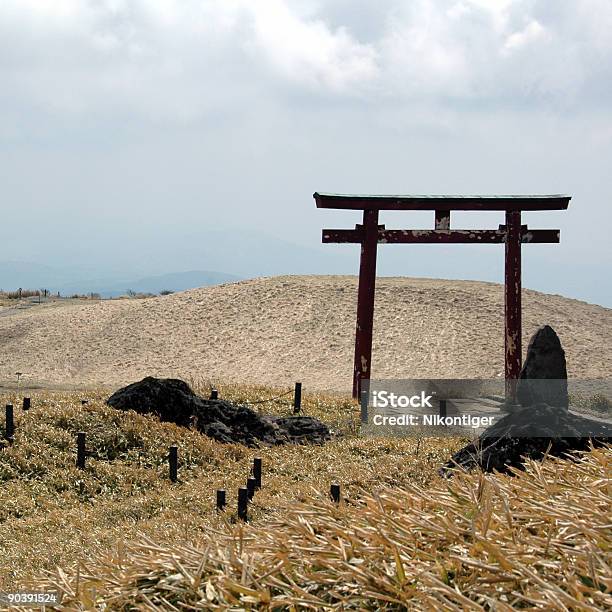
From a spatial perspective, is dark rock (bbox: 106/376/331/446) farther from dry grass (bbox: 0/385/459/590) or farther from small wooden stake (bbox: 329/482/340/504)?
small wooden stake (bbox: 329/482/340/504)

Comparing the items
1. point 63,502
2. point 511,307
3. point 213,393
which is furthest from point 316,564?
point 511,307

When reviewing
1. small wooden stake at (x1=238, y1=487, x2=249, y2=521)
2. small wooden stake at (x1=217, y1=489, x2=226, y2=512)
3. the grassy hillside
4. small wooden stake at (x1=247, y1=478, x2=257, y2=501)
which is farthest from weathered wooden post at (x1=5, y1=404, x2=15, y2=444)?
the grassy hillside

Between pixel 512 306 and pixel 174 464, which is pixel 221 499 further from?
→ pixel 512 306

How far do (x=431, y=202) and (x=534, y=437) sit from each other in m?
10.4

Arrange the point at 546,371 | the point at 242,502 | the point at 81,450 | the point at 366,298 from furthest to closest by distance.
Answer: the point at 366,298 < the point at 81,450 < the point at 546,371 < the point at 242,502

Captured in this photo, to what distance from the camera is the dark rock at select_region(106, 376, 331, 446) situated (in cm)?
1611

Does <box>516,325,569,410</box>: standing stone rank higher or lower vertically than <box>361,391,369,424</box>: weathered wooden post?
higher

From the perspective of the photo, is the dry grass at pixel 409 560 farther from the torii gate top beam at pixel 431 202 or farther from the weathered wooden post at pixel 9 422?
the torii gate top beam at pixel 431 202

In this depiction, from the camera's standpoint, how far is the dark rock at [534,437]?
10914 millimetres

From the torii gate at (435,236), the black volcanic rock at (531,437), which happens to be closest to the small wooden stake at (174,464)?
the black volcanic rock at (531,437)

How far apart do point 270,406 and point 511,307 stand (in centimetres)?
679

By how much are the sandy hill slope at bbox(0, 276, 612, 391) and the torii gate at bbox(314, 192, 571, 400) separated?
748cm

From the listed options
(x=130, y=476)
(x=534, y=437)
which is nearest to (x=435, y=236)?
(x=534, y=437)

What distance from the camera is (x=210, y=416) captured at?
654 inches
